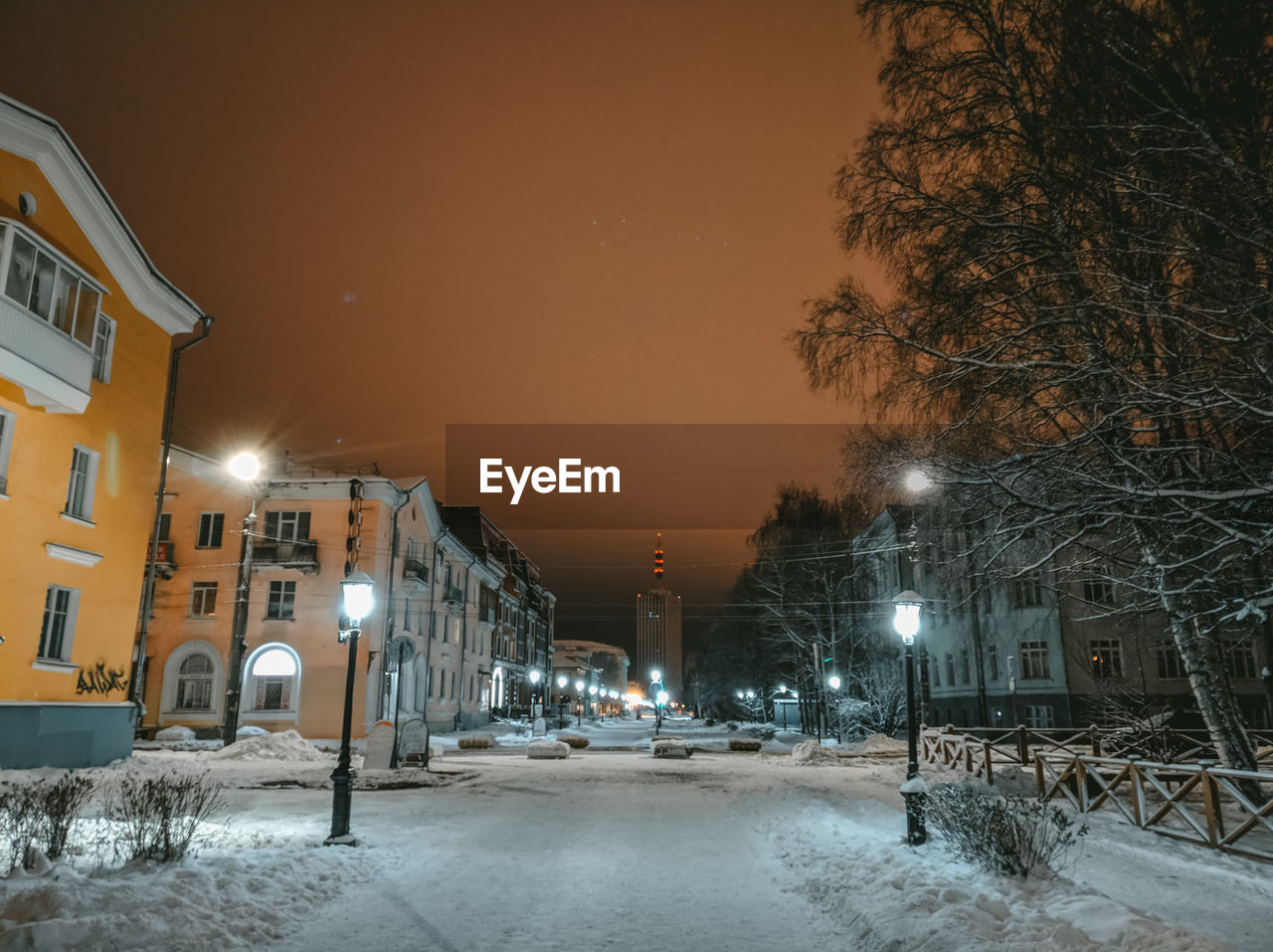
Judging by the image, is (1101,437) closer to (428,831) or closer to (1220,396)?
(1220,396)

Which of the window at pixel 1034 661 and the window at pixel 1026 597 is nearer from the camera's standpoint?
the window at pixel 1026 597

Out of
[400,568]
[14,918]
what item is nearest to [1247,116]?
[14,918]

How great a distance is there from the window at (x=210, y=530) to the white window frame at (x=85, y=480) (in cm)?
1599

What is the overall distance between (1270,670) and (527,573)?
65634 millimetres

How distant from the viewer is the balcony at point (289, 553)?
35.2 m

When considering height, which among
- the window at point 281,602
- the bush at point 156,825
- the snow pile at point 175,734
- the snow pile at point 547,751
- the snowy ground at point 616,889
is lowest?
the snow pile at point 547,751

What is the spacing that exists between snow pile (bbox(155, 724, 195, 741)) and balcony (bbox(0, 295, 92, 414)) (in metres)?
16.6

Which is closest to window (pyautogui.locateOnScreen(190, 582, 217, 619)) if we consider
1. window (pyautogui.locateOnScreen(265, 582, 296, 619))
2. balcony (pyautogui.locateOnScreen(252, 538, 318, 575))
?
window (pyautogui.locateOnScreen(265, 582, 296, 619))

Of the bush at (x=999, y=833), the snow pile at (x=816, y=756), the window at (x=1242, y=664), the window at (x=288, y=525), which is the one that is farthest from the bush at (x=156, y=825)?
the window at (x=1242, y=664)

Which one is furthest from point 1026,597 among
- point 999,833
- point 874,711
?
point 999,833

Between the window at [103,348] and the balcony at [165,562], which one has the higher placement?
the window at [103,348]

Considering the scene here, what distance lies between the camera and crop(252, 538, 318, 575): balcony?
35156mm

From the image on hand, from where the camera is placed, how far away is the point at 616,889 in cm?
902

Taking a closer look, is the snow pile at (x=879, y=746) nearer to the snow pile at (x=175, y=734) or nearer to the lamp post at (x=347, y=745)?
the snow pile at (x=175, y=734)
